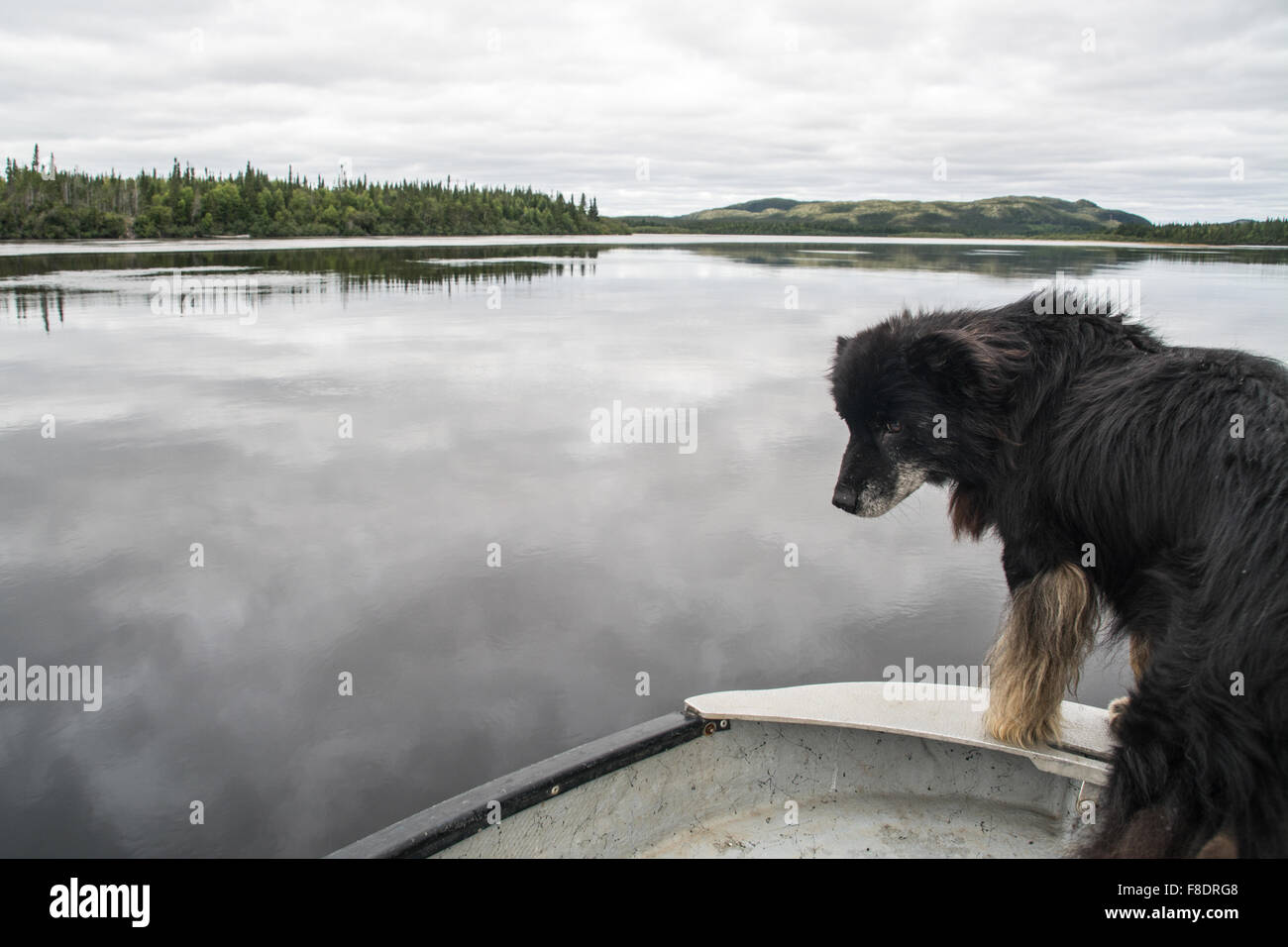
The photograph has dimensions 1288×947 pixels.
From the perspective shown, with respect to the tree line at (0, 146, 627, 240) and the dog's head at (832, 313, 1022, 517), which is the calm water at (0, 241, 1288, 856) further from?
the tree line at (0, 146, 627, 240)

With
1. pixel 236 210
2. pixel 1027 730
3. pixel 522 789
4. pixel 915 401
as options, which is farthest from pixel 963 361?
pixel 236 210

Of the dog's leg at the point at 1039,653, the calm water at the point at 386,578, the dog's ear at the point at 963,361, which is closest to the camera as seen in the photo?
the dog's leg at the point at 1039,653

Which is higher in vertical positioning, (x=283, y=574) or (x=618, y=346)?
(x=618, y=346)

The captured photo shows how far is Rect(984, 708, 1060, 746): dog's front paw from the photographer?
10.5 feet

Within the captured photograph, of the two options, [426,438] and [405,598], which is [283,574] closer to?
[405,598]

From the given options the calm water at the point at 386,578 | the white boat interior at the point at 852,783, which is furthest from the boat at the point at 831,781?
the calm water at the point at 386,578

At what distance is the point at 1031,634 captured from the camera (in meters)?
3.01

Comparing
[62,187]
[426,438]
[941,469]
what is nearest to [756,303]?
[426,438]

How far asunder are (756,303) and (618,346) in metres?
8.99

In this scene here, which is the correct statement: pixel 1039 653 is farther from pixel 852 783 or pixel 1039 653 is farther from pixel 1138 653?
pixel 852 783

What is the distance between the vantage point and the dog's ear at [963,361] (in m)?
3.06

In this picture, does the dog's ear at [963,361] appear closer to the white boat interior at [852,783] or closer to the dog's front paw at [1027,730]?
the dog's front paw at [1027,730]

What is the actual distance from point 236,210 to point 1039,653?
111m

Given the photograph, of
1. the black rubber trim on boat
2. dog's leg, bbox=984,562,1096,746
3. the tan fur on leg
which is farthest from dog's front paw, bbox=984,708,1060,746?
the black rubber trim on boat
